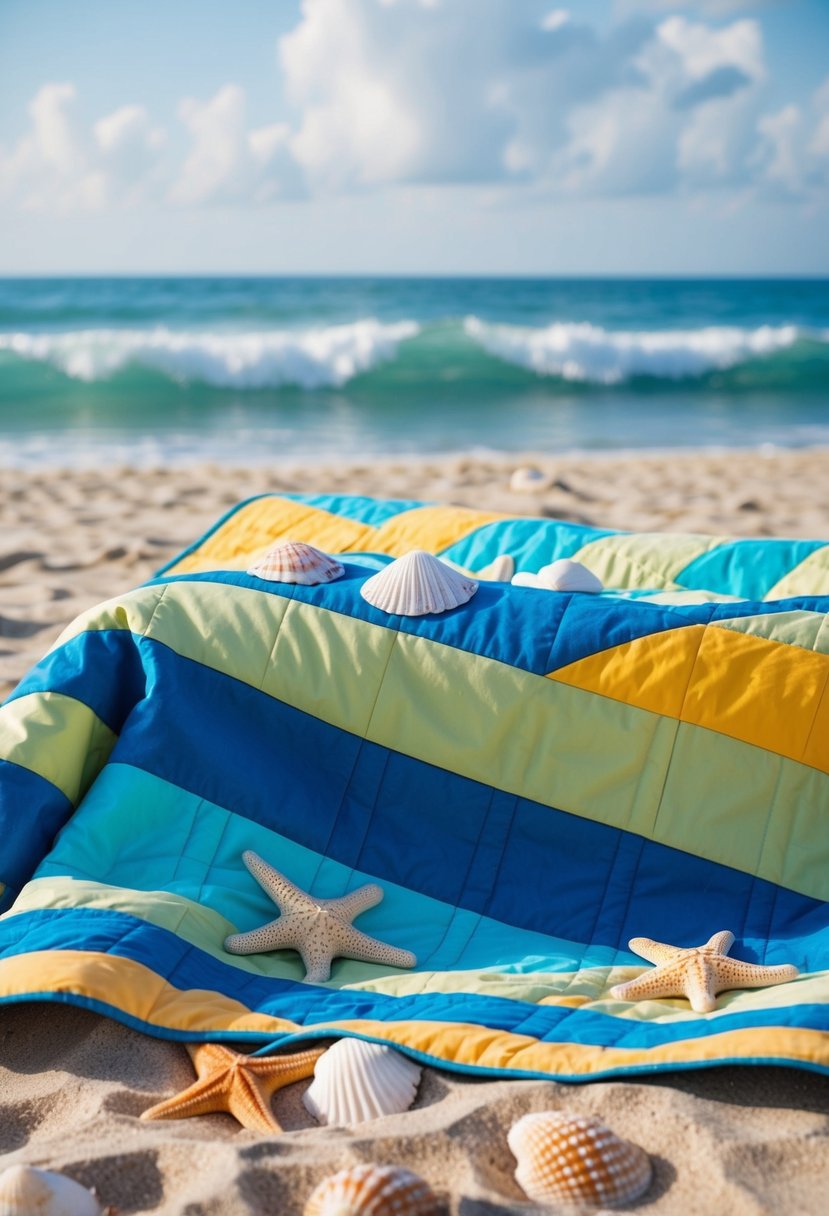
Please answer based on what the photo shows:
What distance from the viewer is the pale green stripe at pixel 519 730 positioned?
2523 millimetres

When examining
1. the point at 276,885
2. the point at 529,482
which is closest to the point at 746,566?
the point at 276,885

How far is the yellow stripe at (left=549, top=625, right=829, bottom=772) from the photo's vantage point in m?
2.55

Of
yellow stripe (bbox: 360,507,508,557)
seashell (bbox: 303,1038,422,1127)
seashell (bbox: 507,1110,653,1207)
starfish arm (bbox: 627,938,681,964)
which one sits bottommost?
seashell (bbox: 303,1038,422,1127)

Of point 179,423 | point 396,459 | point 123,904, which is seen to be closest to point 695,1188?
point 123,904

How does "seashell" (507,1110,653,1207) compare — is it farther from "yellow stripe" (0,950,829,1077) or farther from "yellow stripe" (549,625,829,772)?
"yellow stripe" (549,625,829,772)

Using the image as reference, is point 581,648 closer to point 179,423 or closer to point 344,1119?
point 344,1119

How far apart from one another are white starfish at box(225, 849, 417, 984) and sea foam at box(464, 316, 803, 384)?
1466 cm

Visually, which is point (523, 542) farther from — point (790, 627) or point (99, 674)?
point (99, 674)

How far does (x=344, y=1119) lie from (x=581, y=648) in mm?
1219

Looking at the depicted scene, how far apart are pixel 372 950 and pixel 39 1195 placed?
893 millimetres

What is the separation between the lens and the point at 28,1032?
7.07ft

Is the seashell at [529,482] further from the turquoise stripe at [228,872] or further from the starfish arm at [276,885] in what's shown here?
the starfish arm at [276,885]

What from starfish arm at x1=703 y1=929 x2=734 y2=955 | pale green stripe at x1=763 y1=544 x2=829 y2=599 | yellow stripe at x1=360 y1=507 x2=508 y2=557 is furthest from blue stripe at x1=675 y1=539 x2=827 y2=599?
starfish arm at x1=703 y1=929 x2=734 y2=955

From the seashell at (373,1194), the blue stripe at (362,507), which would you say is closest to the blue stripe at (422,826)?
the seashell at (373,1194)
